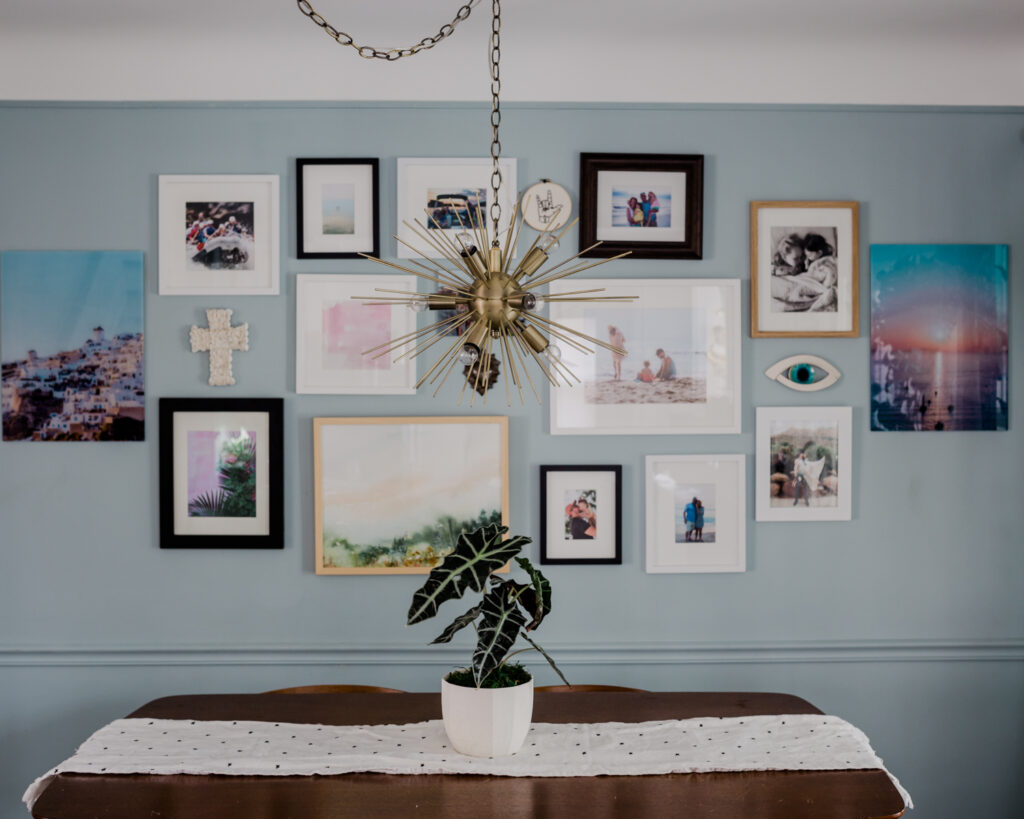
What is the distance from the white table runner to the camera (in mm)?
1705

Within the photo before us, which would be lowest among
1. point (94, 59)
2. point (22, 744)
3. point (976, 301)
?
point (22, 744)

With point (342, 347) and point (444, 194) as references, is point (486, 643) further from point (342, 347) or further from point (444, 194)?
point (444, 194)

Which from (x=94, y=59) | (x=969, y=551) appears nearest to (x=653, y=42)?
(x=94, y=59)

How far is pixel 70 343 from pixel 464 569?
163 cm

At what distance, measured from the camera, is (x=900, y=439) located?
8.45ft

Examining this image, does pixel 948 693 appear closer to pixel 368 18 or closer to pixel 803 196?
pixel 803 196

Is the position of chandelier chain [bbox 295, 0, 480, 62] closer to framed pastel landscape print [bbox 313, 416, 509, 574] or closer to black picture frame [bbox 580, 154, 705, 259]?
black picture frame [bbox 580, 154, 705, 259]

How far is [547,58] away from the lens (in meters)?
2.54

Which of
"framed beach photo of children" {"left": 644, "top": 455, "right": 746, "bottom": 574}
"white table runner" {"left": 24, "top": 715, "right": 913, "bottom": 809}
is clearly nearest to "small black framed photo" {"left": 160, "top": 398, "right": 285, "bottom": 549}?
"white table runner" {"left": 24, "top": 715, "right": 913, "bottom": 809}

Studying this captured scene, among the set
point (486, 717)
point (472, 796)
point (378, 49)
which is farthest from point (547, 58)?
point (472, 796)

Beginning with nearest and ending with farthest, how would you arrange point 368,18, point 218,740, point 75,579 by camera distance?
1. point 218,740
2. point 368,18
3. point 75,579

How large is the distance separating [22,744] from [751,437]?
8.36ft

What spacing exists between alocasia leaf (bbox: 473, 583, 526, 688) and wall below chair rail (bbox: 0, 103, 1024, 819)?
783 mm

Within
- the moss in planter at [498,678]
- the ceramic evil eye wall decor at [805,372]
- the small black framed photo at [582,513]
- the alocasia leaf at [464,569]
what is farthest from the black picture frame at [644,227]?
the moss in planter at [498,678]
